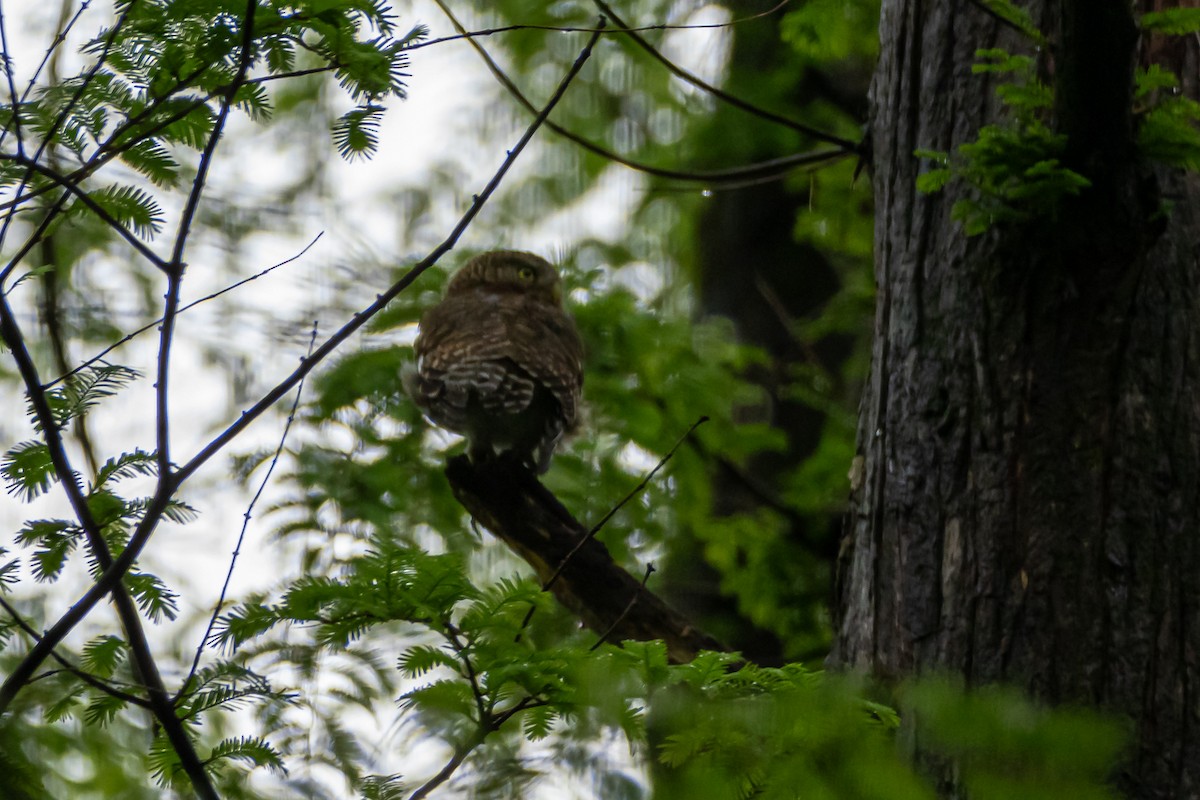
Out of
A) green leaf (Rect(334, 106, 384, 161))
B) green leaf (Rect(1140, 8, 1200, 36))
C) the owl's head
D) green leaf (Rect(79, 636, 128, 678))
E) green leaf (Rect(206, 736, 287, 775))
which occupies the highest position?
the owl's head

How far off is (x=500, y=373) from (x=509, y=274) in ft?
4.09

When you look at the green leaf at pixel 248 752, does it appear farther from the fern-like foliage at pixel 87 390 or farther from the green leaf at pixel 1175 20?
the green leaf at pixel 1175 20

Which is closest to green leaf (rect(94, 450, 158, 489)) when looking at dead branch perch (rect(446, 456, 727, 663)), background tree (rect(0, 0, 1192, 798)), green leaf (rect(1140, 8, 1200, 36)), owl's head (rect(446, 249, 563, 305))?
background tree (rect(0, 0, 1192, 798))

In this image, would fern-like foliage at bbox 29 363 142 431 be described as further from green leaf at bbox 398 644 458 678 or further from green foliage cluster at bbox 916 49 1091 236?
green foliage cluster at bbox 916 49 1091 236

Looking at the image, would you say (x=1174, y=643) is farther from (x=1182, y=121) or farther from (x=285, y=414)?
(x=285, y=414)

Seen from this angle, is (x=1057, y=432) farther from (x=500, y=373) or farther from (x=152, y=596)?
(x=500, y=373)

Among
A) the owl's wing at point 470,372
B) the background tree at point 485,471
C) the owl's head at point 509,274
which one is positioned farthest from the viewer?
the owl's head at point 509,274

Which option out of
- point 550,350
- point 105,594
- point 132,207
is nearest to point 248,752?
point 105,594

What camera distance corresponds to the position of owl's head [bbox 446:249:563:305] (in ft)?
19.2

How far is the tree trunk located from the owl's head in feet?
9.40

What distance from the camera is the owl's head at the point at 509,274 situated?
584cm

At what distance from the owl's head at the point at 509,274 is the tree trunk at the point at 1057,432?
2.86 metres

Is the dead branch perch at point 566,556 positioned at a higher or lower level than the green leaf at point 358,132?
lower

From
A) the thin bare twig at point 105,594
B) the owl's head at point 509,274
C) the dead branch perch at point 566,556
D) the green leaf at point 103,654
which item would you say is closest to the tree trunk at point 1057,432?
the dead branch perch at point 566,556
